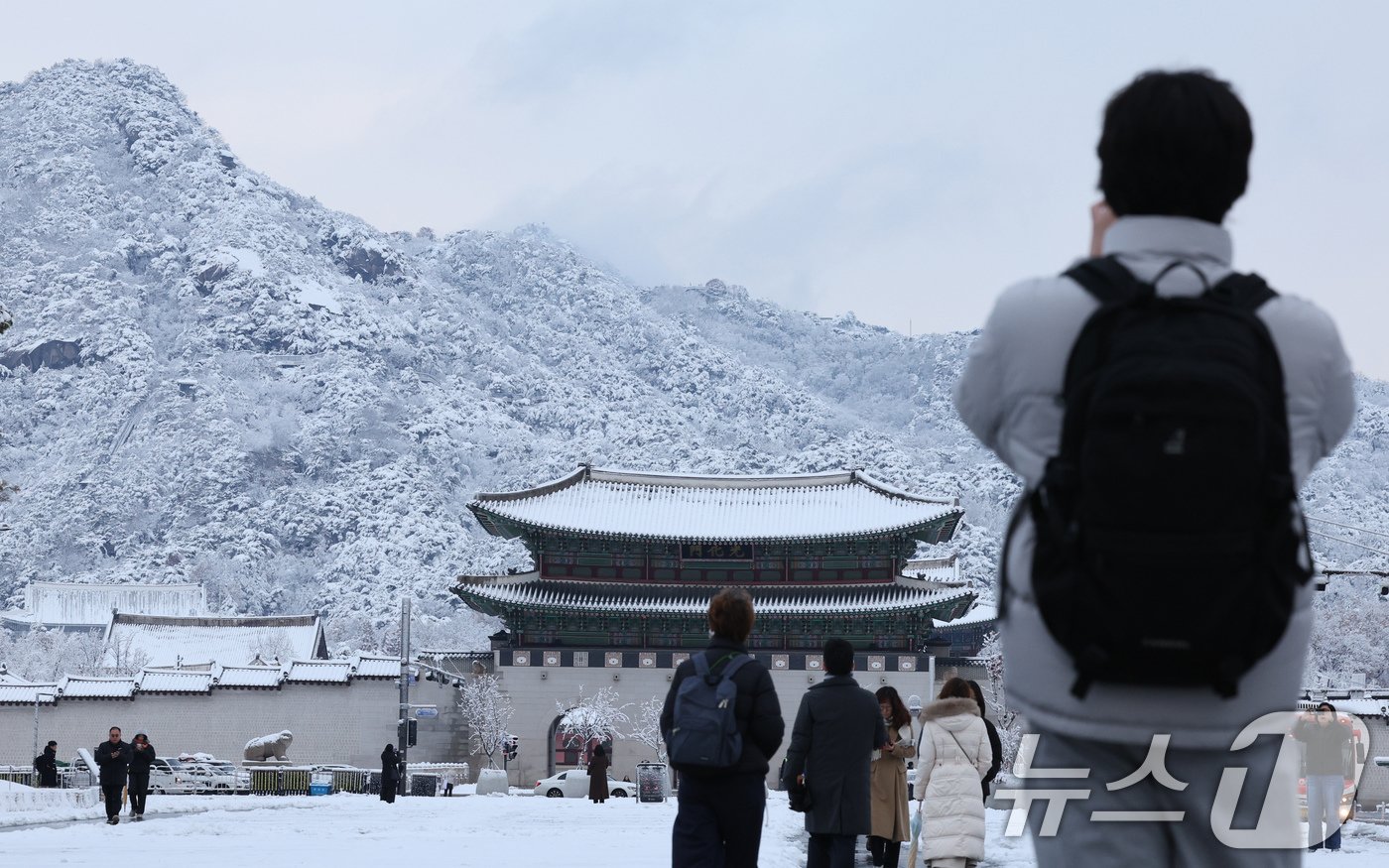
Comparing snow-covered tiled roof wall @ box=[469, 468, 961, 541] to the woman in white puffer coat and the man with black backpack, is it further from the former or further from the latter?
the man with black backpack

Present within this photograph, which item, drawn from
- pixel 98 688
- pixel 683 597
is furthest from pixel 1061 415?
pixel 98 688

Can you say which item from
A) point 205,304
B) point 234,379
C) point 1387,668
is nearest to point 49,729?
point 1387,668

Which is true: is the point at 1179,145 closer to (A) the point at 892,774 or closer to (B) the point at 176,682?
(A) the point at 892,774

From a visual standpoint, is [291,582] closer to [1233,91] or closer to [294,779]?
[294,779]

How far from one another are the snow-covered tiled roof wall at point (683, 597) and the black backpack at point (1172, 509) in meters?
44.9

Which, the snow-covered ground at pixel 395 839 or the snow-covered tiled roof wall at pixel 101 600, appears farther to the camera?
the snow-covered tiled roof wall at pixel 101 600

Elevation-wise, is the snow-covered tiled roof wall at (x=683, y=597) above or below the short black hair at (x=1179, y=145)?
below

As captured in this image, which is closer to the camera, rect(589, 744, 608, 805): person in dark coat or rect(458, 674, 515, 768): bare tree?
rect(589, 744, 608, 805): person in dark coat

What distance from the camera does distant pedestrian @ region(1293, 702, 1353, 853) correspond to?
1338 cm

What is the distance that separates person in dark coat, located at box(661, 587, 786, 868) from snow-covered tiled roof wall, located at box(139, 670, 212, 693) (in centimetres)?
4506

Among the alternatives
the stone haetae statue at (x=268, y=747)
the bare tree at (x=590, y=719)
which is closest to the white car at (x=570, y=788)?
the bare tree at (x=590, y=719)

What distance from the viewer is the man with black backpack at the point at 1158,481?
250cm

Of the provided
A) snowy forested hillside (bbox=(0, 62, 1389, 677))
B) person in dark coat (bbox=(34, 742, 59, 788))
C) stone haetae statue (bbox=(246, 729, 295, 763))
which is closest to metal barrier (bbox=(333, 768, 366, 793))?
stone haetae statue (bbox=(246, 729, 295, 763))

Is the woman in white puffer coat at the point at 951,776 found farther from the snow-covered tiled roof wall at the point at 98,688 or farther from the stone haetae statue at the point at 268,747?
the snow-covered tiled roof wall at the point at 98,688
